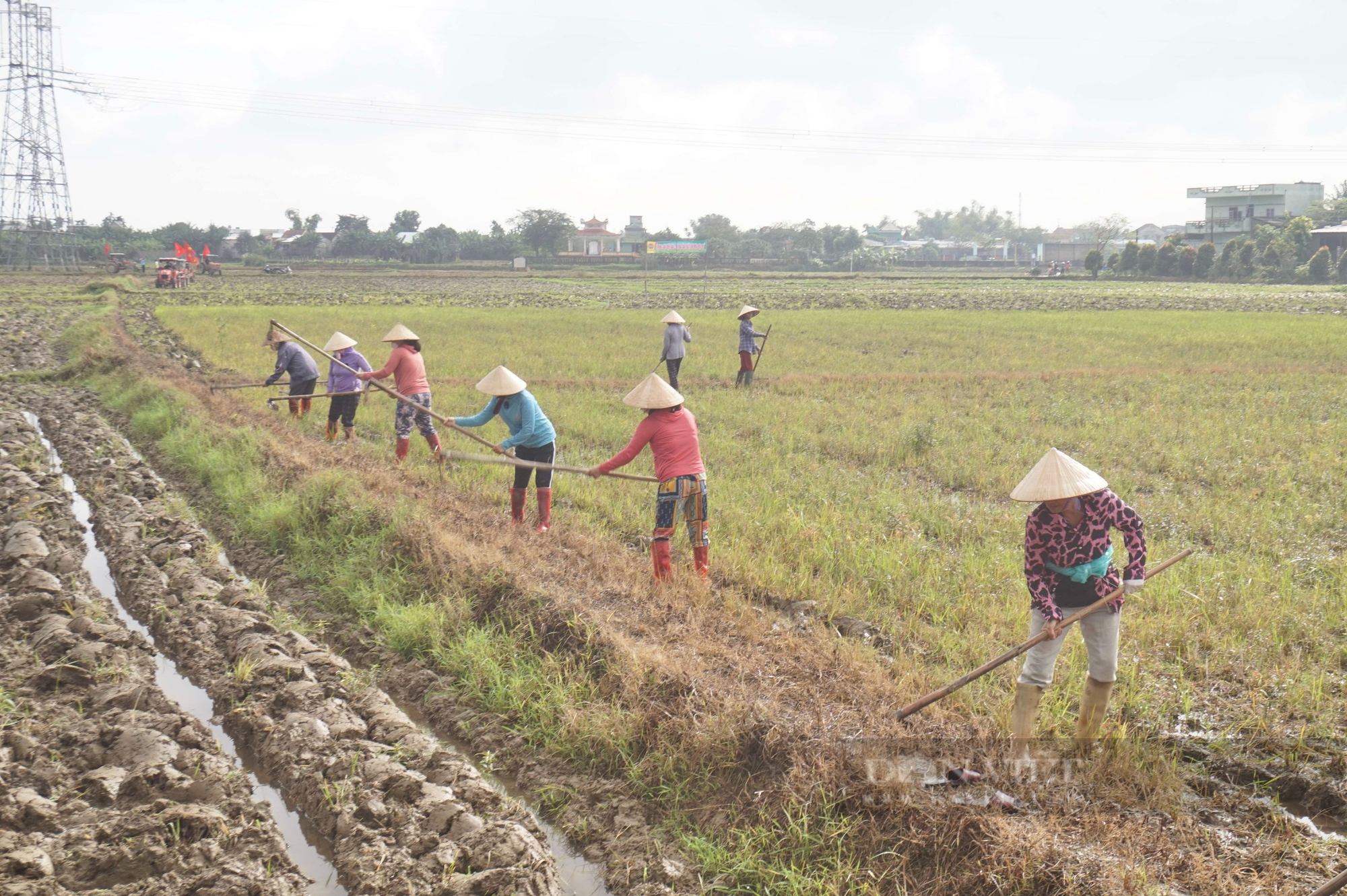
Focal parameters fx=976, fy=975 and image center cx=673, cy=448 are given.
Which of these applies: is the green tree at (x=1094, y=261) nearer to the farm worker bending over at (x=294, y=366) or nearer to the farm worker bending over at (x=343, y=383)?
the farm worker bending over at (x=294, y=366)

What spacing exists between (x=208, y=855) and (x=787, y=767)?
238cm

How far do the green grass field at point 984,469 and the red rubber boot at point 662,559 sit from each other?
507 mm

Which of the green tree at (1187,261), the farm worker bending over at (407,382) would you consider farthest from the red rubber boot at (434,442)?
the green tree at (1187,261)

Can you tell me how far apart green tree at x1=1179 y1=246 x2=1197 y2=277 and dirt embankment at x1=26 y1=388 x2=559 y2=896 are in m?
64.1

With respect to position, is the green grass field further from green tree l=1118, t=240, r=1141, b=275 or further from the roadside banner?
the roadside banner

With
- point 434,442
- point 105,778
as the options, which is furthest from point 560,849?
point 434,442

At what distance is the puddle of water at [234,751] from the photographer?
4.09 meters

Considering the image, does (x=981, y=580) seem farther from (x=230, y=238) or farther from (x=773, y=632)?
(x=230, y=238)

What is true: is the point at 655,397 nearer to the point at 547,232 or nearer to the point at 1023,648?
the point at 1023,648

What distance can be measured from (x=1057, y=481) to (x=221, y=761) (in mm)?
3994

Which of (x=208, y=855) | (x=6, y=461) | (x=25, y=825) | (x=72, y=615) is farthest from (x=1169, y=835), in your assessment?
(x=6, y=461)

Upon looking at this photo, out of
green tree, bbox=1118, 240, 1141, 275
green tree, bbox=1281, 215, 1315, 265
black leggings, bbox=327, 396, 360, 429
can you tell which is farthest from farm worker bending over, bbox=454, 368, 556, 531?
green tree, bbox=1118, 240, 1141, 275

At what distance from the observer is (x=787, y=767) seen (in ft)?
13.8

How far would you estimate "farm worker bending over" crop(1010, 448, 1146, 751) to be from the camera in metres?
4.10
